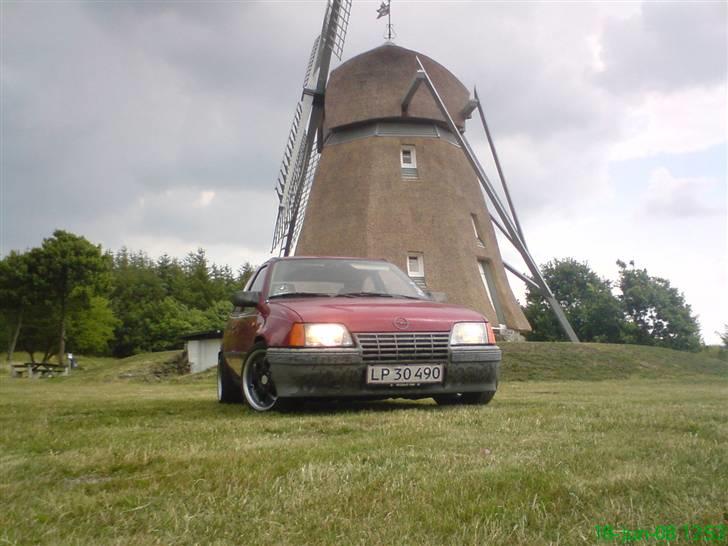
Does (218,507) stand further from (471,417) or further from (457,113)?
(457,113)

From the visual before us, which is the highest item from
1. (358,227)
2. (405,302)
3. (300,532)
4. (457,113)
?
(457,113)

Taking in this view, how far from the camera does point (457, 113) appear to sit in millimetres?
26812

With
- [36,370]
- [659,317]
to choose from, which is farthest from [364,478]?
[659,317]

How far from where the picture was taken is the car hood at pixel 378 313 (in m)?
6.06

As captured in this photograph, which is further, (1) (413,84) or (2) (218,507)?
(1) (413,84)

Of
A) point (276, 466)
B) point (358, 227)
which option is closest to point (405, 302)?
point (276, 466)

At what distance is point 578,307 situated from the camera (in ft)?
148

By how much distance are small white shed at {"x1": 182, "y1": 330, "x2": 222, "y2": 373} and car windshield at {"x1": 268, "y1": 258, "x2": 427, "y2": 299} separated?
23.1 meters

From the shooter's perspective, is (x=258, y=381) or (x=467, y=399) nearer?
(x=258, y=381)

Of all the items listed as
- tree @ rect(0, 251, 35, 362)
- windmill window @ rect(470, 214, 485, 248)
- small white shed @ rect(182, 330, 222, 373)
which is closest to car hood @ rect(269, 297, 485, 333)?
windmill window @ rect(470, 214, 485, 248)

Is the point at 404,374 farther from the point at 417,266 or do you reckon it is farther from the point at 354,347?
the point at 417,266

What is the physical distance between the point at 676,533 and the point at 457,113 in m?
25.8

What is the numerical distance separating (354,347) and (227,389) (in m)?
2.71

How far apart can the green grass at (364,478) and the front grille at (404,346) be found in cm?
74
